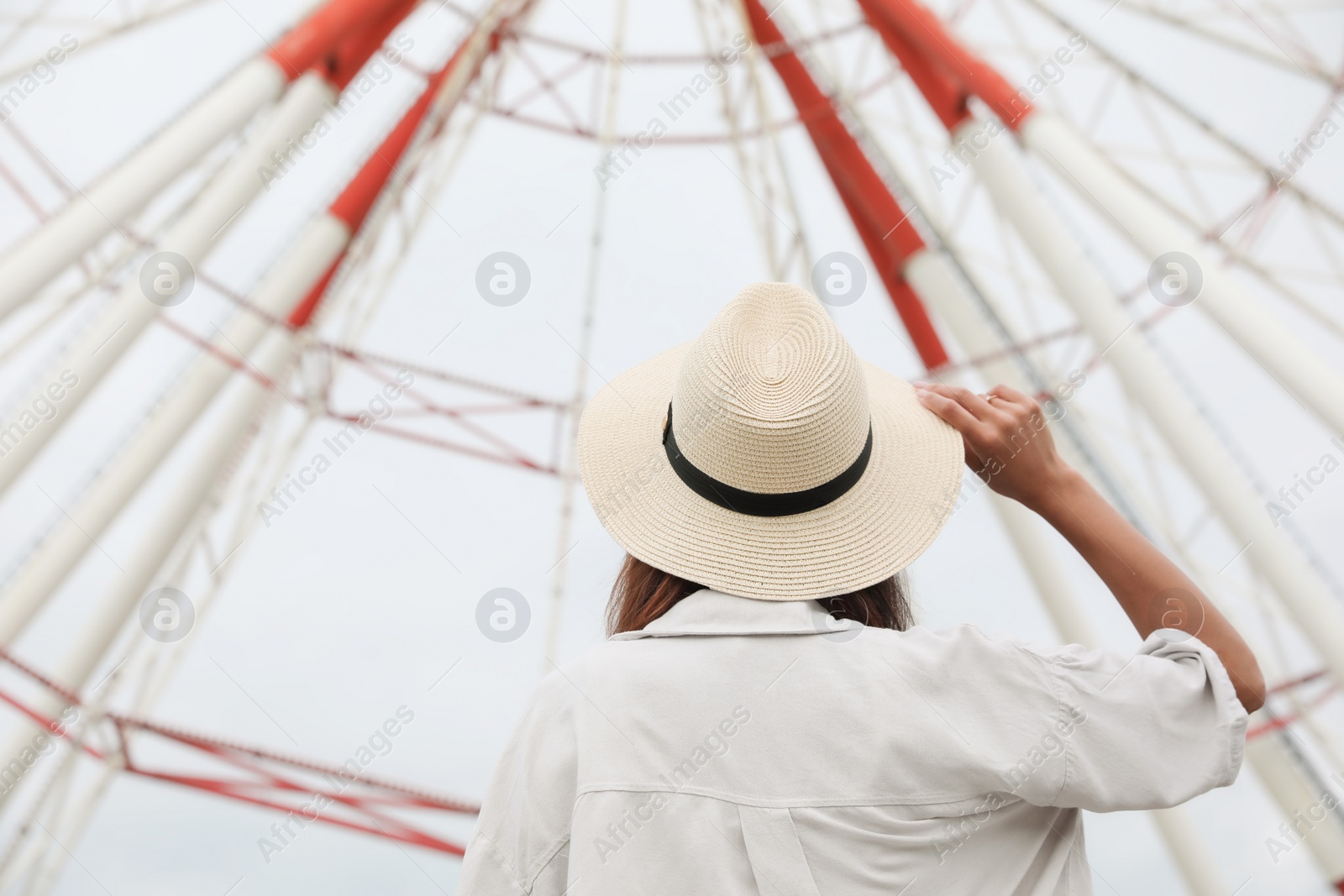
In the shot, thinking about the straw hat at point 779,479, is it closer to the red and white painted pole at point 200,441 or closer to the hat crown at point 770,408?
the hat crown at point 770,408

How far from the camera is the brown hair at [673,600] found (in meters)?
2.31

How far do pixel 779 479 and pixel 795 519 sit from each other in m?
0.09

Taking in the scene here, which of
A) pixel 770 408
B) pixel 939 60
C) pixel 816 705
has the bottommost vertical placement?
pixel 816 705

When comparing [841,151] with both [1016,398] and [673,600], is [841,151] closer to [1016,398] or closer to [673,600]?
[1016,398]

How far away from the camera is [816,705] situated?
199cm

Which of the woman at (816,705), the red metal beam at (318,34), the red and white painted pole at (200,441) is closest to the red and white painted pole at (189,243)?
the red metal beam at (318,34)

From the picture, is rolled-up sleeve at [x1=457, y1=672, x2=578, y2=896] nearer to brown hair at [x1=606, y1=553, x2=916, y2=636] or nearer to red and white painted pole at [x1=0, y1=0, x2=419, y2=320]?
brown hair at [x1=606, y1=553, x2=916, y2=636]

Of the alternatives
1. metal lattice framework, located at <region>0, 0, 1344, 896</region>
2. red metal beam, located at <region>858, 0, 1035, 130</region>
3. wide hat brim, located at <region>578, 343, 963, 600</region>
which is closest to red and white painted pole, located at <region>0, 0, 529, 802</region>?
metal lattice framework, located at <region>0, 0, 1344, 896</region>

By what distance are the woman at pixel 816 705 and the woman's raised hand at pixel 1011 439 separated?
0.42 ft

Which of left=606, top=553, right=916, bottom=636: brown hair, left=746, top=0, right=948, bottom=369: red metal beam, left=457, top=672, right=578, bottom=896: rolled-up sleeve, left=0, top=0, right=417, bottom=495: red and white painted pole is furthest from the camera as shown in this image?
left=746, top=0, right=948, bottom=369: red metal beam

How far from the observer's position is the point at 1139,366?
8086mm

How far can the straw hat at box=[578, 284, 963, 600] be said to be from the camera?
7.30ft

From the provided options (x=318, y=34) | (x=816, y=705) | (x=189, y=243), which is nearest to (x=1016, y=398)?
(x=816, y=705)

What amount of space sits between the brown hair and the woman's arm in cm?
35
